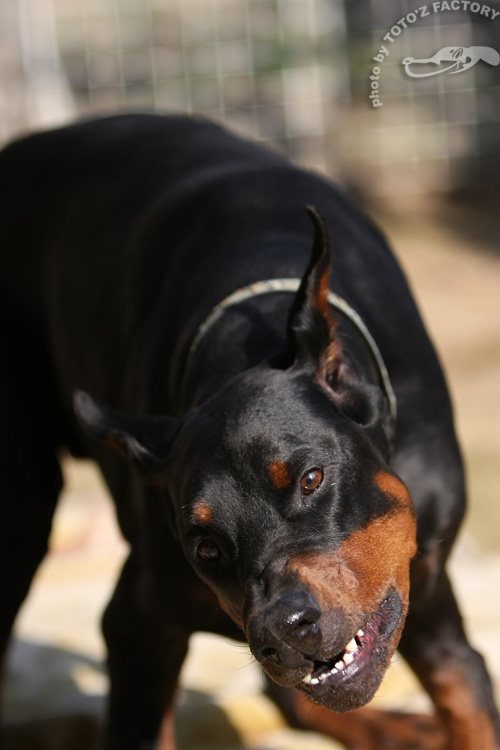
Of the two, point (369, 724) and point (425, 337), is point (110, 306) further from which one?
point (369, 724)

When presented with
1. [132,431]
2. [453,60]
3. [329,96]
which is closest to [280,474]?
[132,431]

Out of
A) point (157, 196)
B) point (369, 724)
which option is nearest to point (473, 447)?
point (369, 724)

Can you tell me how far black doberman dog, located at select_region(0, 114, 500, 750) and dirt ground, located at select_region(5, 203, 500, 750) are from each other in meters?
0.21

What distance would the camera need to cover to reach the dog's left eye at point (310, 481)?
84.7 inches

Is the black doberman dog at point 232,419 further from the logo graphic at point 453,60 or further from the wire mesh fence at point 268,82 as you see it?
the wire mesh fence at point 268,82

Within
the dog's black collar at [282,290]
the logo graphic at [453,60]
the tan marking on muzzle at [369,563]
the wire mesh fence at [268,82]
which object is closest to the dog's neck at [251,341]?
the dog's black collar at [282,290]

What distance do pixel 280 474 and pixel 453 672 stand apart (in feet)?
3.16

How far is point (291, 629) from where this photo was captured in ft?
6.51

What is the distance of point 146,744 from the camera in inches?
112

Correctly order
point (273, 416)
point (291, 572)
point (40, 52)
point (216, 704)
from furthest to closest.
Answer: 1. point (40, 52)
2. point (216, 704)
3. point (273, 416)
4. point (291, 572)

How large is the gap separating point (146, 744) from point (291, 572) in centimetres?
105

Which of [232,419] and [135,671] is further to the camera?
[135,671]

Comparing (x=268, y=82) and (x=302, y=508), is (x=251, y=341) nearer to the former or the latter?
(x=302, y=508)

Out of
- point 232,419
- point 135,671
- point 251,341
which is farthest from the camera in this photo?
point 135,671
